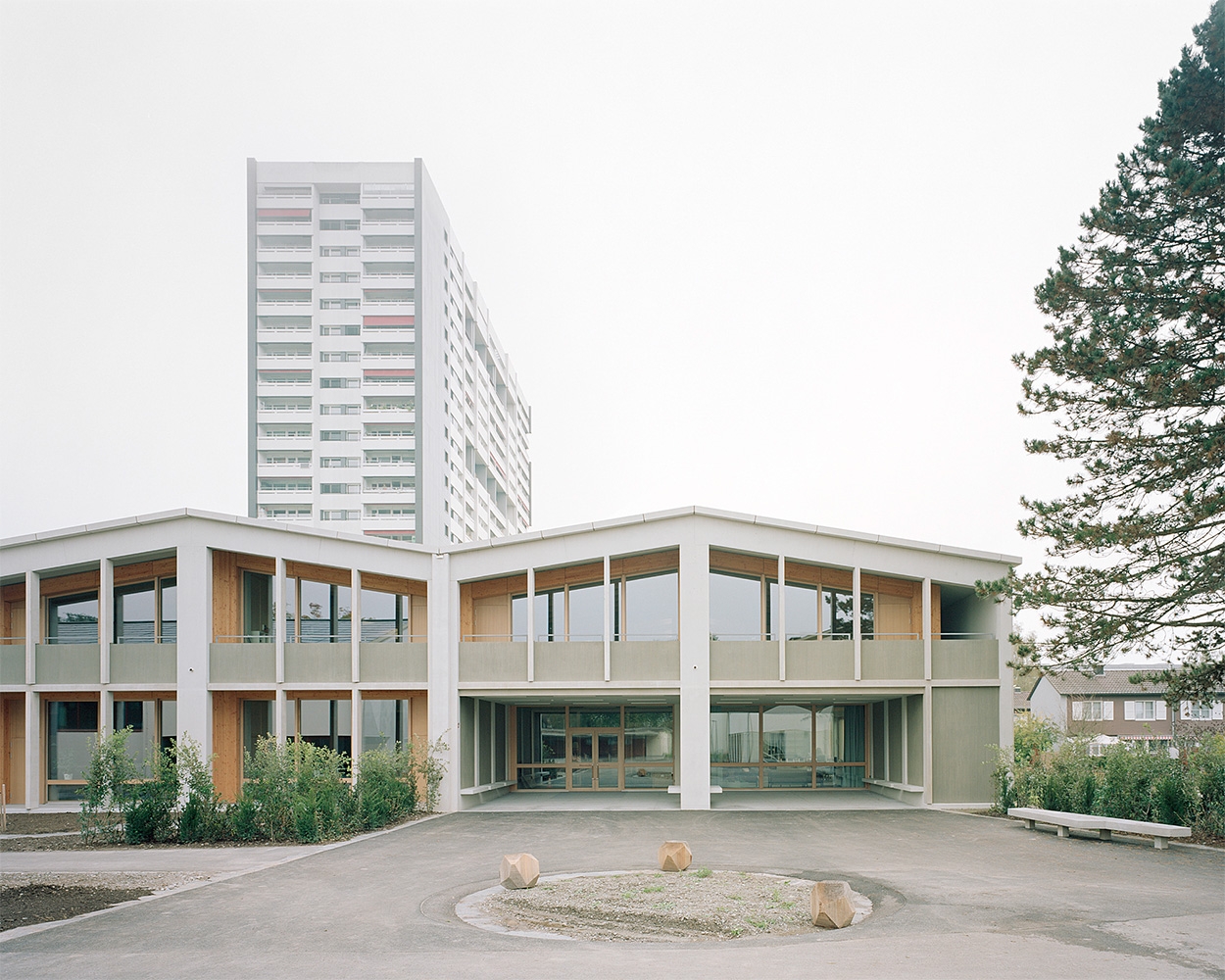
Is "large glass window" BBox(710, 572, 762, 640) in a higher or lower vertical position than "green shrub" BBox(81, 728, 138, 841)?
higher

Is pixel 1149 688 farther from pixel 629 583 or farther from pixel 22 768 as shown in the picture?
pixel 22 768

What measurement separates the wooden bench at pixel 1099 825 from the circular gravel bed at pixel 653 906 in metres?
6.18

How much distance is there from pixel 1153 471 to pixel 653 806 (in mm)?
11851

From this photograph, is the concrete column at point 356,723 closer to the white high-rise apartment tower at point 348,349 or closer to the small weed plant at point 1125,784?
the small weed plant at point 1125,784

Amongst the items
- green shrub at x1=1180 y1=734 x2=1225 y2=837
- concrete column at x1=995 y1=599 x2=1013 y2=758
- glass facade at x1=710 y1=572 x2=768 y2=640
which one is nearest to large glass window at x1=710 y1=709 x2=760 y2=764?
glass facade at x1=710 y1=572 x2=768 y2=640

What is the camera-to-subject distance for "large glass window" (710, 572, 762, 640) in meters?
22.9

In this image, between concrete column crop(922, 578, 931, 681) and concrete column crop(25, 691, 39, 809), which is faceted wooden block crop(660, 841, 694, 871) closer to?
concrete column crop(922, 578, 931, 681)

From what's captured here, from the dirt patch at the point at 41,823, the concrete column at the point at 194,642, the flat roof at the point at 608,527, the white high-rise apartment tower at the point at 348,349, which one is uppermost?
the white high-rise apartment tower at the point at 348,349

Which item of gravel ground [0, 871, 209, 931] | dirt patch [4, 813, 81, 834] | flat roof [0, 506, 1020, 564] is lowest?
dirt patch [4, 813, 81, 834]

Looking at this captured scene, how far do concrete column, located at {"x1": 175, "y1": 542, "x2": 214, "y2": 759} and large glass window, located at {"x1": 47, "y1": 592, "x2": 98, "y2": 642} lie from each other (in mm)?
3262

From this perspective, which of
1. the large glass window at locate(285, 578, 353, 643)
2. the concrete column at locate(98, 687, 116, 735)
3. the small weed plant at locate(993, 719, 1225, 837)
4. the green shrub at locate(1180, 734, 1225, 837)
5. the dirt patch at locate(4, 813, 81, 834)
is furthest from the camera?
the large glass window at locate(285, 578, 353, 643)

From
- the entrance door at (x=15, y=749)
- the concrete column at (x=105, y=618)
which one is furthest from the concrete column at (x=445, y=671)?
the entrance door at (x=15, y=749)

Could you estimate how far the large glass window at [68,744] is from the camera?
23781 mm

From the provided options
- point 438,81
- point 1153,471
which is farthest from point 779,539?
point 438,81
